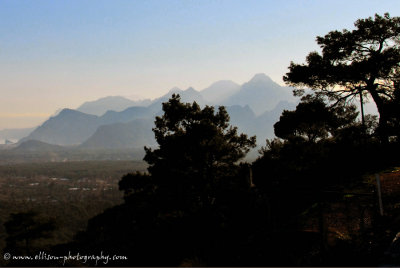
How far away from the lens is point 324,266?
10125 millimetres

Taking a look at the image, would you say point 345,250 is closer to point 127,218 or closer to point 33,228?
point 127,218

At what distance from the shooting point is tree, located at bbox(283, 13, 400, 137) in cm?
2767

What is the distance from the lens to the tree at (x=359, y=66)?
2767 centimetres

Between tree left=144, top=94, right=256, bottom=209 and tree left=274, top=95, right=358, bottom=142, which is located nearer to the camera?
tree left=144, top=94, right=256, bottom=209

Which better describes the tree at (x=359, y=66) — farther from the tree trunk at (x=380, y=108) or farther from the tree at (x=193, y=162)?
the tree at (x=193, y=162)

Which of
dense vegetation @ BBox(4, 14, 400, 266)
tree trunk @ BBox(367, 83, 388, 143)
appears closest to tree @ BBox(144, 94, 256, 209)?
dense vegetation @ BBox(4, 14, 400, 266)

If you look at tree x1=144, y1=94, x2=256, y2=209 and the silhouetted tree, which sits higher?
tree x1=144, y1=94, x2=256, y2=209

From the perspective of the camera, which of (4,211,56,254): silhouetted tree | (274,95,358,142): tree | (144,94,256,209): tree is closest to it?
(144,94,256,209): tree

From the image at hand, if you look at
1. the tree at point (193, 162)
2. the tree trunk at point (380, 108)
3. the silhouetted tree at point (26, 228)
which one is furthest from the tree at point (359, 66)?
the silhouetted tree at point (26, 228)

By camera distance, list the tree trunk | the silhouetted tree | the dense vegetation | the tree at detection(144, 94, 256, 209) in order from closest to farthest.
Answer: the dense vegetation
the tree trunk
the tree at detection(144, 94, 256, 209)
the silhouetted tree

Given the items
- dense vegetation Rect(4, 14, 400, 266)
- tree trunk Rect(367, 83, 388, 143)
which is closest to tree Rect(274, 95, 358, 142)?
dense vegetation Rect(4, 14, 400, 266)

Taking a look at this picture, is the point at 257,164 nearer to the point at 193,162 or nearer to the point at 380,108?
the point at 193,162

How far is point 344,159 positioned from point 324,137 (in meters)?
7.25

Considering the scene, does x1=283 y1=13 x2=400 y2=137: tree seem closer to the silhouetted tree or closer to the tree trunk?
the tree trunk
